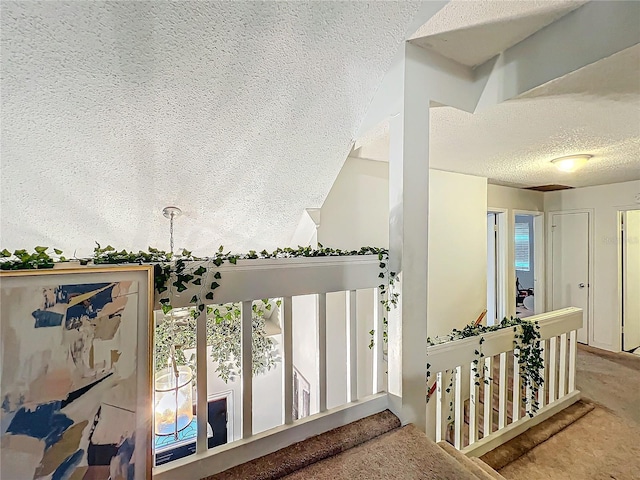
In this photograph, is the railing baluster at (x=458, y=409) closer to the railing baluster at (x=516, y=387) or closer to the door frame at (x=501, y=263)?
the railing baluster at (x=516, y=387)

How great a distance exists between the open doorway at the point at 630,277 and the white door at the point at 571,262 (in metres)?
0.39

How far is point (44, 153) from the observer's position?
5.21 feet

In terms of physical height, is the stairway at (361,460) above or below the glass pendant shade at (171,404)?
above

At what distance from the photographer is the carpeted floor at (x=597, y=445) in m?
2.06

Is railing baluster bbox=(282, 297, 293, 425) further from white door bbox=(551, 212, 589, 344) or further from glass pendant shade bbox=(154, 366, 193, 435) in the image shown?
white door bbox=(551, 212, 589, 344)

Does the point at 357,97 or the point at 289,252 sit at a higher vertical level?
the point at 357,97

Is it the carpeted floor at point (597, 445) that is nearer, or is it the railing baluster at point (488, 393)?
the carpeted floor at point (597, 445)

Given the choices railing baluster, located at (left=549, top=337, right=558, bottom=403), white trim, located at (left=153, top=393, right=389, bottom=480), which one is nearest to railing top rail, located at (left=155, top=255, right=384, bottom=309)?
white trim, located at (left=153, top=393, right=389, bottom=480)

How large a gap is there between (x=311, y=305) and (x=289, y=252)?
1.58 metres

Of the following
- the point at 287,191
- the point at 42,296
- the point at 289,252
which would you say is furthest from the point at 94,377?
the point at 287,191

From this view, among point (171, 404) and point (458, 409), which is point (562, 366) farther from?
point (171, 404)

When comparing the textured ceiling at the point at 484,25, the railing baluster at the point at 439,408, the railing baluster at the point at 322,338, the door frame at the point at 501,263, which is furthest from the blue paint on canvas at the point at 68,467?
the door frame at the point at 501,263

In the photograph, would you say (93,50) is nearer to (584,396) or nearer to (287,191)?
(287,191)

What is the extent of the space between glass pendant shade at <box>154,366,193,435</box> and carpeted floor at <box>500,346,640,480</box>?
2662 millimetres
